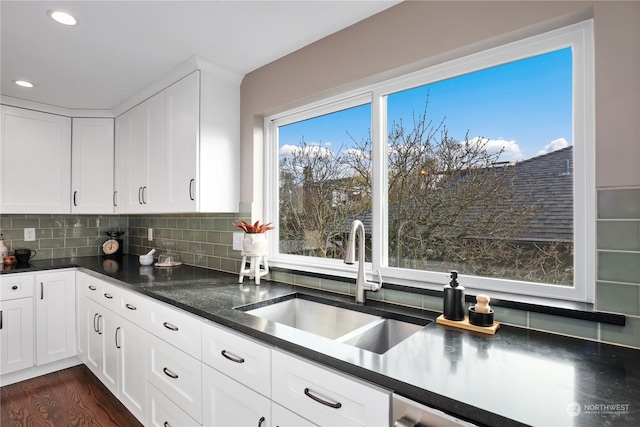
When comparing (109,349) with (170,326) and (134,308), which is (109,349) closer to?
(134,308)

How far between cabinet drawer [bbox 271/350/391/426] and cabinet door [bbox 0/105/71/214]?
2.93m

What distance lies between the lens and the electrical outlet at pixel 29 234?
3117mm

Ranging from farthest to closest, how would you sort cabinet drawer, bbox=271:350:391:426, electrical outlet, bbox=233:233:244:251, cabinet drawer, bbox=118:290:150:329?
1. electrical outlet, bbox=233:233:244:251
2. cabinet drawer, bbox=118:290:150:329
3. cabinet drawer, bbox=271:350:391:426

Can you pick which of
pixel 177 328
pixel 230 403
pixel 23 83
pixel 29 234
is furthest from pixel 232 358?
pixel 29 234

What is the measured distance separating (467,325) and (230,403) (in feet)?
3.40

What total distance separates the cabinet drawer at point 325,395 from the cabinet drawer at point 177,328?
0.55 metres

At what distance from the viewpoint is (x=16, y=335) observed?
2.62 meters

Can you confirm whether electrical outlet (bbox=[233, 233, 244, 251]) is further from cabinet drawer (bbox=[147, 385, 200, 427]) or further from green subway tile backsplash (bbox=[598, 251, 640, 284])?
green subway tile backsplash (bbox=[598, 251, 640, 284])

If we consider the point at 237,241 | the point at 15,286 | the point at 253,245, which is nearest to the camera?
the point at 253,245

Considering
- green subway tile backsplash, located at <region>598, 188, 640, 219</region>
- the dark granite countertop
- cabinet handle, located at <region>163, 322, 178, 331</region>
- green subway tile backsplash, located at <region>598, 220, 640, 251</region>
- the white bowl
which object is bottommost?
cabinet handle, located at <region>163, 322, 178, 331</region>

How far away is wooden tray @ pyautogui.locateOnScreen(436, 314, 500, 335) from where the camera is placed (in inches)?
48.9

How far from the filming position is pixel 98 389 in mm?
2584

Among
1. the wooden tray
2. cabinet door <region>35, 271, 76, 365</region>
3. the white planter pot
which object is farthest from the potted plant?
cabinet door <region>35, 271, 76, 365</region>

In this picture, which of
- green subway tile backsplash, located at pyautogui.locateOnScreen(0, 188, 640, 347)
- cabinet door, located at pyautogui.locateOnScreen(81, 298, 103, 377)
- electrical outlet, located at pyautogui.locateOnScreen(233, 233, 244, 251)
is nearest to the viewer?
green subway tile backsplash, located at pyautogui.locateOnScreen(0, 188, 640, 347)
